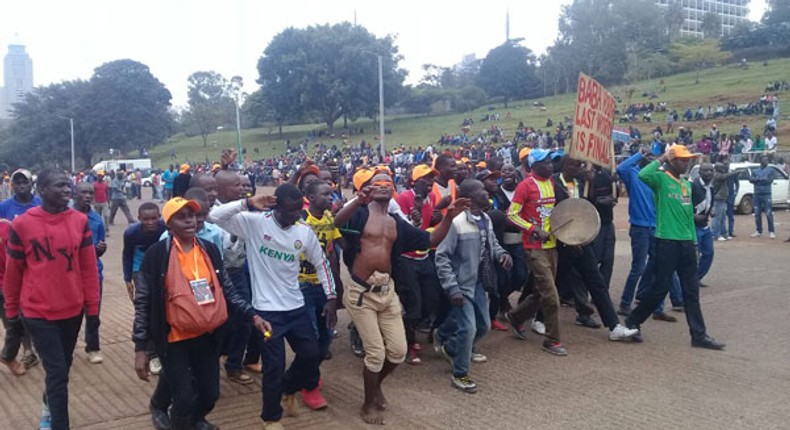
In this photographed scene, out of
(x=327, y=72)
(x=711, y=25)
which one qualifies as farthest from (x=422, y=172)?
(x=711, y=25)

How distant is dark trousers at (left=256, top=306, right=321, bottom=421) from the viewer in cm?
458

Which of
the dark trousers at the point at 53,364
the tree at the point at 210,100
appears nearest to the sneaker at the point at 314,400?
the dark trousers at the point at 53,364

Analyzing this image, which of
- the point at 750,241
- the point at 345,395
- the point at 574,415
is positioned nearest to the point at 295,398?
the point at 345,395

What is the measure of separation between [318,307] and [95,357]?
2445 millimetres

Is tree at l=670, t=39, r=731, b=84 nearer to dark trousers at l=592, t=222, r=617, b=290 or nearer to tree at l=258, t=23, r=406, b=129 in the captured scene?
tree at l=258, t=23, r=406, b=129

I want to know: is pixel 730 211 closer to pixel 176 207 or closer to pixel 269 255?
pixel 269 255

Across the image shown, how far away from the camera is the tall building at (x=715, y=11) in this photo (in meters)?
108

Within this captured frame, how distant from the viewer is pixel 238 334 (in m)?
5.77

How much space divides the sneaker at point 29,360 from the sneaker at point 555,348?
4.89m

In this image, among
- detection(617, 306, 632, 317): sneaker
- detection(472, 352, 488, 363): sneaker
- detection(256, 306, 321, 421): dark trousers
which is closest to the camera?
detection(256, 306, 321, 421): dark trousers

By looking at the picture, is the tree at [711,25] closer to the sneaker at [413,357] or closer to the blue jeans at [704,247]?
the blue jeans at [704,247]

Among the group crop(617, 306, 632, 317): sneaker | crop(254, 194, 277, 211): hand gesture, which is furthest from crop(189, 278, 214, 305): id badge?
crop(617, 306, 632, 317): sneaker

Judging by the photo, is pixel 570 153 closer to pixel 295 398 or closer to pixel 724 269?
pixel 295 398

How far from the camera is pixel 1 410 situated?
5207 mm
